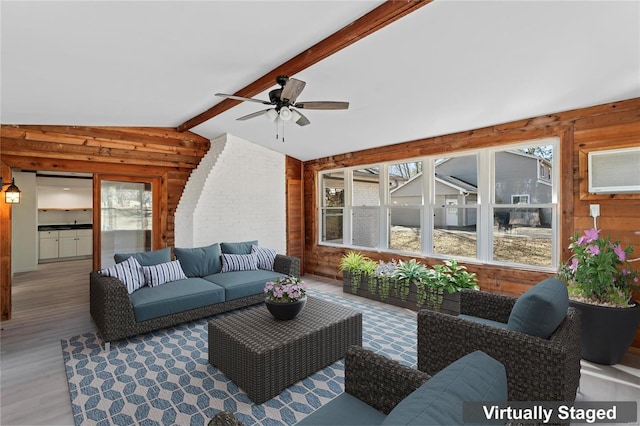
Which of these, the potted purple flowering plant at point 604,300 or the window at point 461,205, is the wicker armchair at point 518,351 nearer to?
the potted purple flowering plant at point 604,300

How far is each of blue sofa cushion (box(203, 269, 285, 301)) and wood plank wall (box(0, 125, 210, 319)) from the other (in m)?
1.84

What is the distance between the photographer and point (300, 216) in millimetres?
6691

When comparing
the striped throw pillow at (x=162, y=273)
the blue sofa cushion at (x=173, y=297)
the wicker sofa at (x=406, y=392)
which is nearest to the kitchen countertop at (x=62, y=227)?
the striped throw pillow at (x=162, y=273)

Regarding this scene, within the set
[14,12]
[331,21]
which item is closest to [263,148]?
[331,21]

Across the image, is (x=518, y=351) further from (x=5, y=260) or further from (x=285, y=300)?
(x=5, y=260)

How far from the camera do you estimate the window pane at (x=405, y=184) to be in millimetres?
5121

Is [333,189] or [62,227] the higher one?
[333,189]

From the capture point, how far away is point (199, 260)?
14.6ft

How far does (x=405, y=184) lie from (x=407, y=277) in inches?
66.5

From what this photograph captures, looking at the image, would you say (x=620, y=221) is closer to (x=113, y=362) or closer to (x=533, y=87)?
(x=533, y=87)

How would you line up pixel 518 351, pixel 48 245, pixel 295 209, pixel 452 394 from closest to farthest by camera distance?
pixel 452 394 < pixel 518 351 < pixel 295 209 < pixel 48 245

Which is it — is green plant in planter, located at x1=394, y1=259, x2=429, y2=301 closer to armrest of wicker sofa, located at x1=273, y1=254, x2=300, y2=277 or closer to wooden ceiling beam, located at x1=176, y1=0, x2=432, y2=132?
armrest of wicker sofa, located at x1=273, y1=254, x2=300, y2=277

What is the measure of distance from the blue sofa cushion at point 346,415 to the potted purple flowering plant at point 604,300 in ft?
8.30

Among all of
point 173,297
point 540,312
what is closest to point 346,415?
point 540,312
